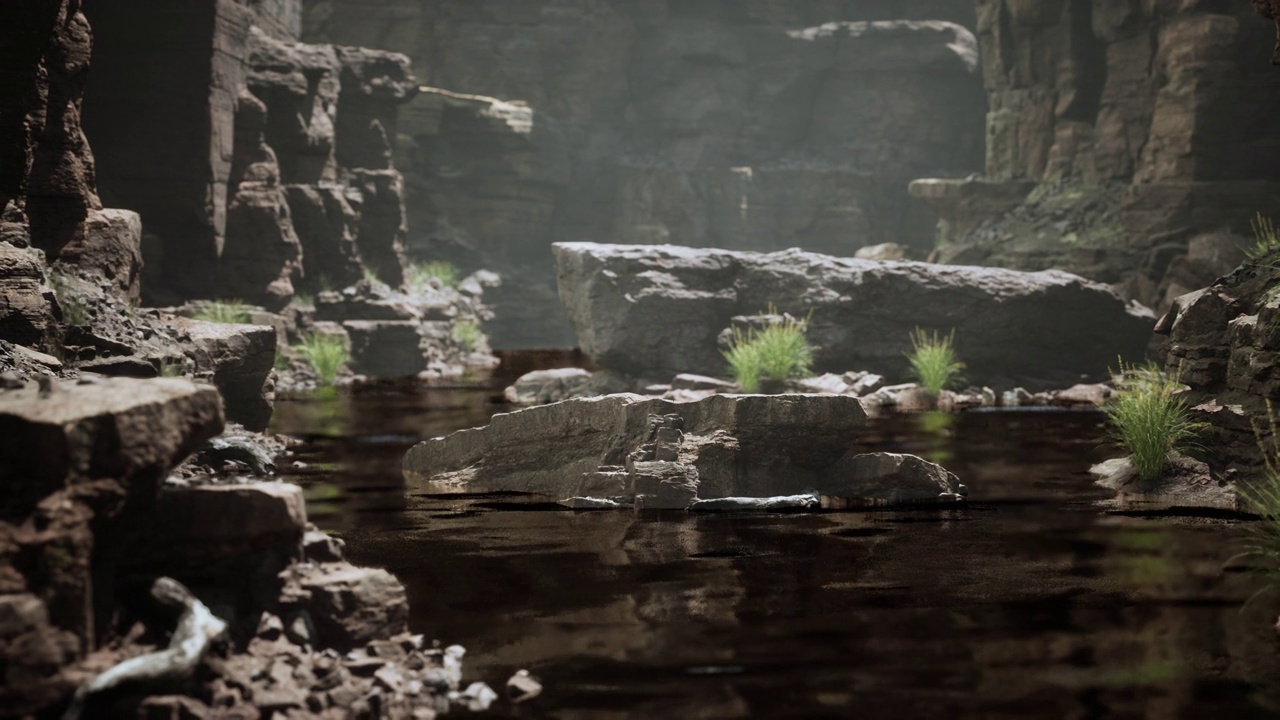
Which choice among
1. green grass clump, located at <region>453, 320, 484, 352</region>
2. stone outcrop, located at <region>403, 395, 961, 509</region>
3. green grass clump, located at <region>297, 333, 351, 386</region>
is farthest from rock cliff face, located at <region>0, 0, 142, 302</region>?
green grass clump, located at <region>453, 320, 484, 352</region>

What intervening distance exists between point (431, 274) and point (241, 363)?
14.9 metres

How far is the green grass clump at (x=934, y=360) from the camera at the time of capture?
16.4 m

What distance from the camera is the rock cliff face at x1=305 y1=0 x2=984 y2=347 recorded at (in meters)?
31.8

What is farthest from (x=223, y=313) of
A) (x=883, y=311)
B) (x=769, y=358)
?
(x=883, y=311)

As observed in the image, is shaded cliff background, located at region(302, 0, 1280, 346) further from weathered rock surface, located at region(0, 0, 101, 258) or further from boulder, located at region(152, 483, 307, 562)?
boulder, located at region(152, 483, 307, 562)

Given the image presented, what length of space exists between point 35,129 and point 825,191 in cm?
2585

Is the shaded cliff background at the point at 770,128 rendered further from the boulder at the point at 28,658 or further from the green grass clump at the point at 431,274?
the boulder at the point at 28,658

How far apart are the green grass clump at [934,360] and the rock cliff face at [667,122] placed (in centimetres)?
1410

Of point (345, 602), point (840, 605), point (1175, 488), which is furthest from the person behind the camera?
point (1175, 488)

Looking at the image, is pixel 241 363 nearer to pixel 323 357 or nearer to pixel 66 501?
pixel 323 357

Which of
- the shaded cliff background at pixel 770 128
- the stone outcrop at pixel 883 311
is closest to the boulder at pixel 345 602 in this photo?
the stone outcrop at pixel 883 311

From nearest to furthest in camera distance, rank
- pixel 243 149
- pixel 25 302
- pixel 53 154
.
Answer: pixel 25 302 < pixel 53 154 < pixel 243 149

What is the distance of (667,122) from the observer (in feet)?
119

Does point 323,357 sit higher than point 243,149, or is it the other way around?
point 243,149
